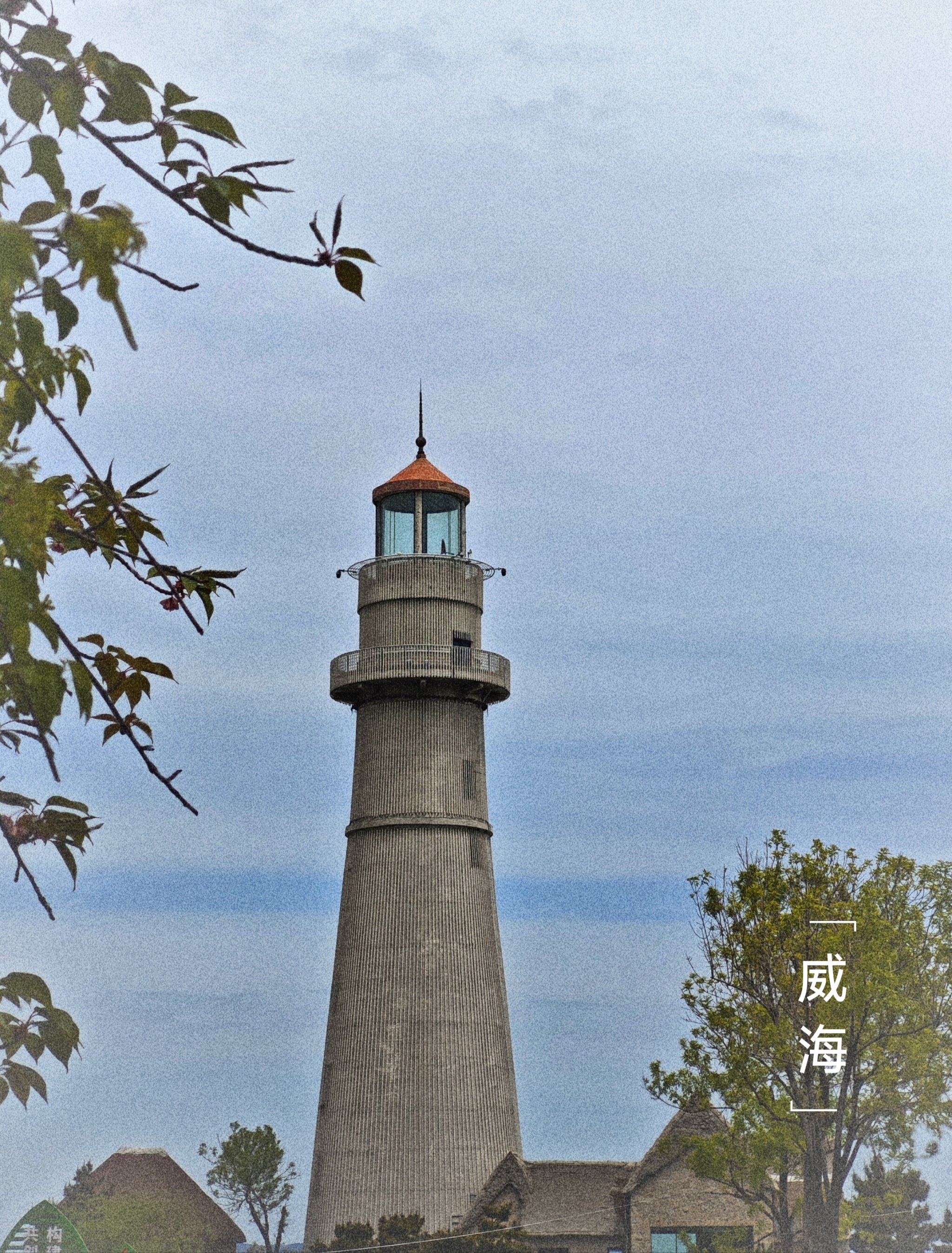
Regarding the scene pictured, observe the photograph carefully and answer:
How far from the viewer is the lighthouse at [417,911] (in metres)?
53.5

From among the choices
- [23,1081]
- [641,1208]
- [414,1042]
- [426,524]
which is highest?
[426,524]

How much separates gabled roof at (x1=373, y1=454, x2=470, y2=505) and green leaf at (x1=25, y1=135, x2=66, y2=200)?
178 ft

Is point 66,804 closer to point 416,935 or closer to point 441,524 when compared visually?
point 416,935

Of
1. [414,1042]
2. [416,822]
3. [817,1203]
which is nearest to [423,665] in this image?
[416,822]

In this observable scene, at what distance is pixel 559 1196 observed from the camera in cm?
5450

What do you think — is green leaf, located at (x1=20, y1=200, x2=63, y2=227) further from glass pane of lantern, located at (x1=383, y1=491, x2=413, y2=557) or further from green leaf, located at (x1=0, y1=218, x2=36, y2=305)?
glass pane of lantern, located at (x1=383, y1=491, x2=413, y2=557)

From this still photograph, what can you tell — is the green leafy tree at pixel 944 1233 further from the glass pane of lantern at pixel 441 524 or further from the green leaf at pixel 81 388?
the green leaf at pixel 81 388

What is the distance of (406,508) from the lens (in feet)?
196

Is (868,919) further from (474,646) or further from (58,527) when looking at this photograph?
(58,527)

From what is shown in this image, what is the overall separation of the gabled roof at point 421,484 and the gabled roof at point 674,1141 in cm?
1913

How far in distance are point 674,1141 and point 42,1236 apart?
743 inches

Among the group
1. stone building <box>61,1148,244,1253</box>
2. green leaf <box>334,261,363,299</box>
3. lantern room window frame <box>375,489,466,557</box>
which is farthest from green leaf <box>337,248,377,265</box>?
stone building <box>61,1148,244,1253</box>

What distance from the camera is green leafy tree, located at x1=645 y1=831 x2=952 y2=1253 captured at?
42.7m

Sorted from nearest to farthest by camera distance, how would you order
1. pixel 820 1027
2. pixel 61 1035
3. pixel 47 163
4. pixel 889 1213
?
1. pixel 47 163
2. pixel 61 1035
3. pixel 820 1027
4. pixel 889 1213
